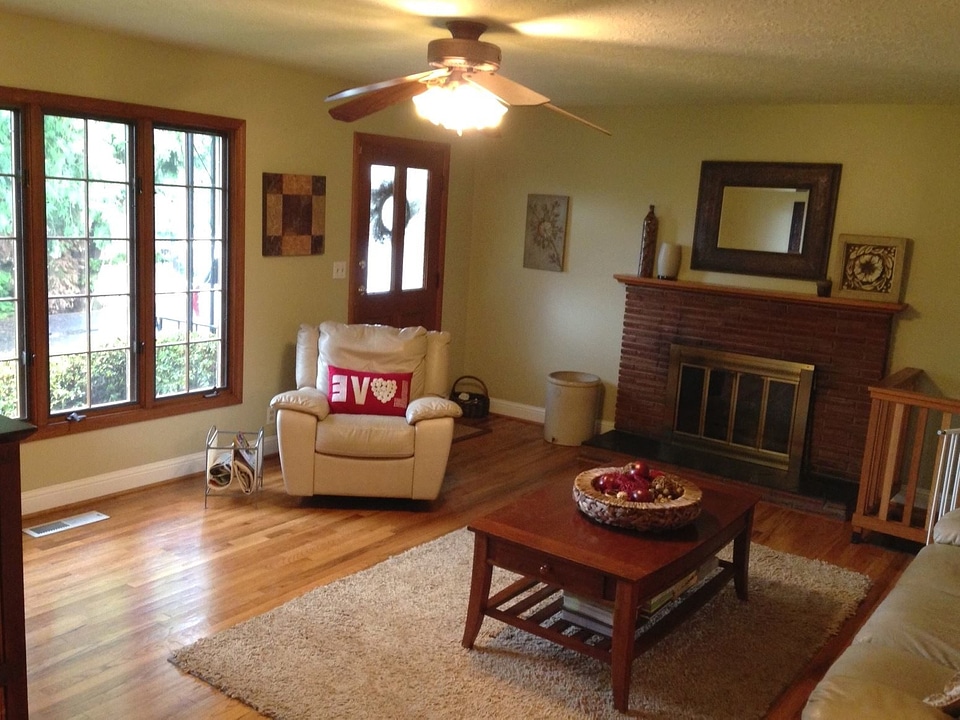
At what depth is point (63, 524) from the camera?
13.6 ft

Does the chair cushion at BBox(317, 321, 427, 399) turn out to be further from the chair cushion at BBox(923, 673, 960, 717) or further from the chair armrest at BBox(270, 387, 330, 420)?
the chair cushion at BBox(923, 673, 960, 717)

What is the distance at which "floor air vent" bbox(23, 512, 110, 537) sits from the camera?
402 cm

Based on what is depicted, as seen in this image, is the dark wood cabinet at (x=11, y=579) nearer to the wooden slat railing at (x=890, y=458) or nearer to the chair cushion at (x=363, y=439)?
the chair cushion at (x=363, y=439)

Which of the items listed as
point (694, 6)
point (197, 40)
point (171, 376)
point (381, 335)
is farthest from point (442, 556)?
point (197, 40)

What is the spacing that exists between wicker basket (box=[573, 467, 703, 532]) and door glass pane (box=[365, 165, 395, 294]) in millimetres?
3192

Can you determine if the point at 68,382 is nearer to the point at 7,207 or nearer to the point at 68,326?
the point at 68,326

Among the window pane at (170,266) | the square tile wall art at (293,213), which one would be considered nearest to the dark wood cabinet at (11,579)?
the window pane at (170,266)

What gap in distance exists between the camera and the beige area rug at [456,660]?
2857 millimetres

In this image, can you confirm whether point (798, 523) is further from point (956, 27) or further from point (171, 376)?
point (171, 376)

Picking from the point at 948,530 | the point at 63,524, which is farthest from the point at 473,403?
the point at 948,530

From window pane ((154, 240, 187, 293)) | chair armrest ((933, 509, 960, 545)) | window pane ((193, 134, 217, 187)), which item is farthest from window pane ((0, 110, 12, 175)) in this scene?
chair armrest ((933, 509, 960, 545))

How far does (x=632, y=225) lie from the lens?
19.8 feet

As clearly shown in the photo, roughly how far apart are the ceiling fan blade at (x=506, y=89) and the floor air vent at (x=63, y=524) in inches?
110

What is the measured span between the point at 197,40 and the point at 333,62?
2.53 feet
